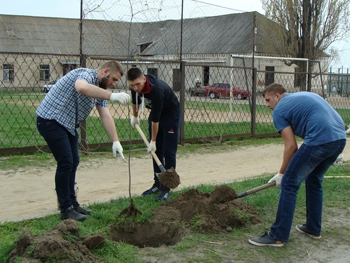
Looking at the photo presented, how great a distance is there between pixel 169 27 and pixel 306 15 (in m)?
16.7

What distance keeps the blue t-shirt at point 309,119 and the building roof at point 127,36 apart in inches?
85.7

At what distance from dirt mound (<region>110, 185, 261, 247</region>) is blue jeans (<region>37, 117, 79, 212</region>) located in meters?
0.59

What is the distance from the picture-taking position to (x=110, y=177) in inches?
261

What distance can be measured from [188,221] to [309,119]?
1.51m

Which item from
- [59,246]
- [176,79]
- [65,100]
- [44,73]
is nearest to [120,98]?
[65,100]

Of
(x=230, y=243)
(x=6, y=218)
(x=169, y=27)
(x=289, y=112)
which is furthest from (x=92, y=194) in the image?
(x=169, y=27)

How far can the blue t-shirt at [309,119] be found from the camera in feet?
12.5

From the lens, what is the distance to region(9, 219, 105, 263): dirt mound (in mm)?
3098

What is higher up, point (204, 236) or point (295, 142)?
point (295, 142)

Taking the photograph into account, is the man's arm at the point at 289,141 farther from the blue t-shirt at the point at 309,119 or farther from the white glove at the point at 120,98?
the white glove at the point at 120,98

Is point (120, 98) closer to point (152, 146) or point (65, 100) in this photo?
point (65, 100)

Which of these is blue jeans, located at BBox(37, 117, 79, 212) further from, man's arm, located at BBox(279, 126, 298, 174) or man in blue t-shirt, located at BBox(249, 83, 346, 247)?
man's arm, located at BBox(279, 126, 298, 174)

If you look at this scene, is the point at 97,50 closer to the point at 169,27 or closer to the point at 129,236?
the point at 169,27

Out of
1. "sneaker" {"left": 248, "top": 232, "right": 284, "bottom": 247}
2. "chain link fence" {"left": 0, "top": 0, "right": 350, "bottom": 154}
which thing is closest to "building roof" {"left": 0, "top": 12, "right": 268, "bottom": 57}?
"chain link fence" {"left": 0, "top": 0, "right": 350, "bottom": 154}
